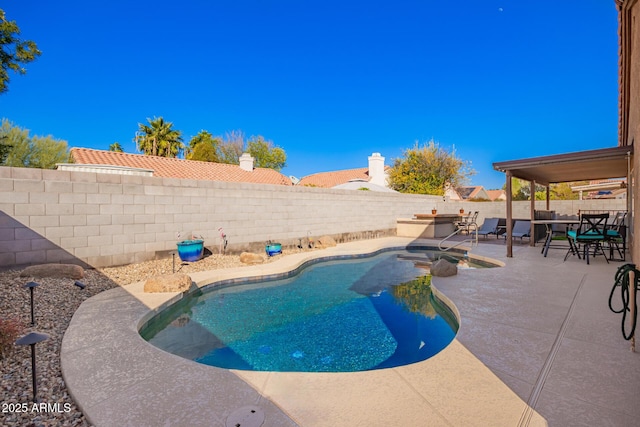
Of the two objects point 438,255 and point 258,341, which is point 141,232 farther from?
point 438,255

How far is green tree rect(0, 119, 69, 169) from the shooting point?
60.6ft

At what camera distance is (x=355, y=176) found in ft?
98.0

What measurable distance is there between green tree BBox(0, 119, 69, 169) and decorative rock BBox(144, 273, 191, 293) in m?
20.7

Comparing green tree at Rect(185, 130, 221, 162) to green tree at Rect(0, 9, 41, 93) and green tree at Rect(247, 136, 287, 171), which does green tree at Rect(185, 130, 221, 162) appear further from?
green tree at Rect(0, 9, 41, 93)

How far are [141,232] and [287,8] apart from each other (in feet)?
47.2

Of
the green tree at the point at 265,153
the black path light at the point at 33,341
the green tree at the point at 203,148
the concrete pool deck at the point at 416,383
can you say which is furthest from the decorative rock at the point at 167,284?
the green tree at the point at 265,153

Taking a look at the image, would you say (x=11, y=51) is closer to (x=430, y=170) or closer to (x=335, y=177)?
(x=430, y=170)

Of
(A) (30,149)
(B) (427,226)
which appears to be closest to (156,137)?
(A) (30,149)

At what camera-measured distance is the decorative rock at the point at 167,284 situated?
4.93 metres

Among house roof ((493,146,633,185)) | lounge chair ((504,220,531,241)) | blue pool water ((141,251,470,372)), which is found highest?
house roof ((493,146,633,185))

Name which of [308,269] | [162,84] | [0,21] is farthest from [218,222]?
[162,84]

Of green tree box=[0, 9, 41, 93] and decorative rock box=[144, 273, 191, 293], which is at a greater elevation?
green tree box=[0, 9, 41, 93]

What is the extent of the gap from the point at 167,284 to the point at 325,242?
6314 mm

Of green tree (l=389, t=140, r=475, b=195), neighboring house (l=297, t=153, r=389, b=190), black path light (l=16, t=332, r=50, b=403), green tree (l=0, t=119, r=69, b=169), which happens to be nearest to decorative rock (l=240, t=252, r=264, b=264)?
Answer: black path light (l=16, t=332, r=50, b=403)
